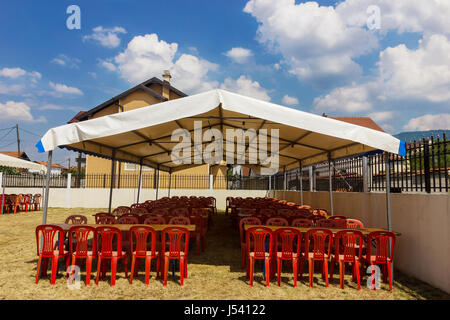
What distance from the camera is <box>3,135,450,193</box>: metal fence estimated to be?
5070 mm

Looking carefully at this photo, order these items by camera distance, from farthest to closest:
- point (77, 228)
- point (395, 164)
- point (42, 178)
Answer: point (42, 178), point (395, 164), point (77, 228)

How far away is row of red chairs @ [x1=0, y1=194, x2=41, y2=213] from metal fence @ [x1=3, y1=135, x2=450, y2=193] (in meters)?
1.73

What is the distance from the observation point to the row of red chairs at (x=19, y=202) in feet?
47.5

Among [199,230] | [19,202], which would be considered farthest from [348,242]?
[19,202]

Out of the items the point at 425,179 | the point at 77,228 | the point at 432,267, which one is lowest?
the point at 432,267

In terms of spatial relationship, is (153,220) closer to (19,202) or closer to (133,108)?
(19,202)

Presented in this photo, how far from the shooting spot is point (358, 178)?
794 centimetres

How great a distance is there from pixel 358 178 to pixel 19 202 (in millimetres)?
15572

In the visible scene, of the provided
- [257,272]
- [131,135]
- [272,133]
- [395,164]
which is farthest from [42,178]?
[395,164]

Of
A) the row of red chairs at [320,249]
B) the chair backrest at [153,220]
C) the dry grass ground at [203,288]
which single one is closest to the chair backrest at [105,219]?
the chair backrest at [153,220]
